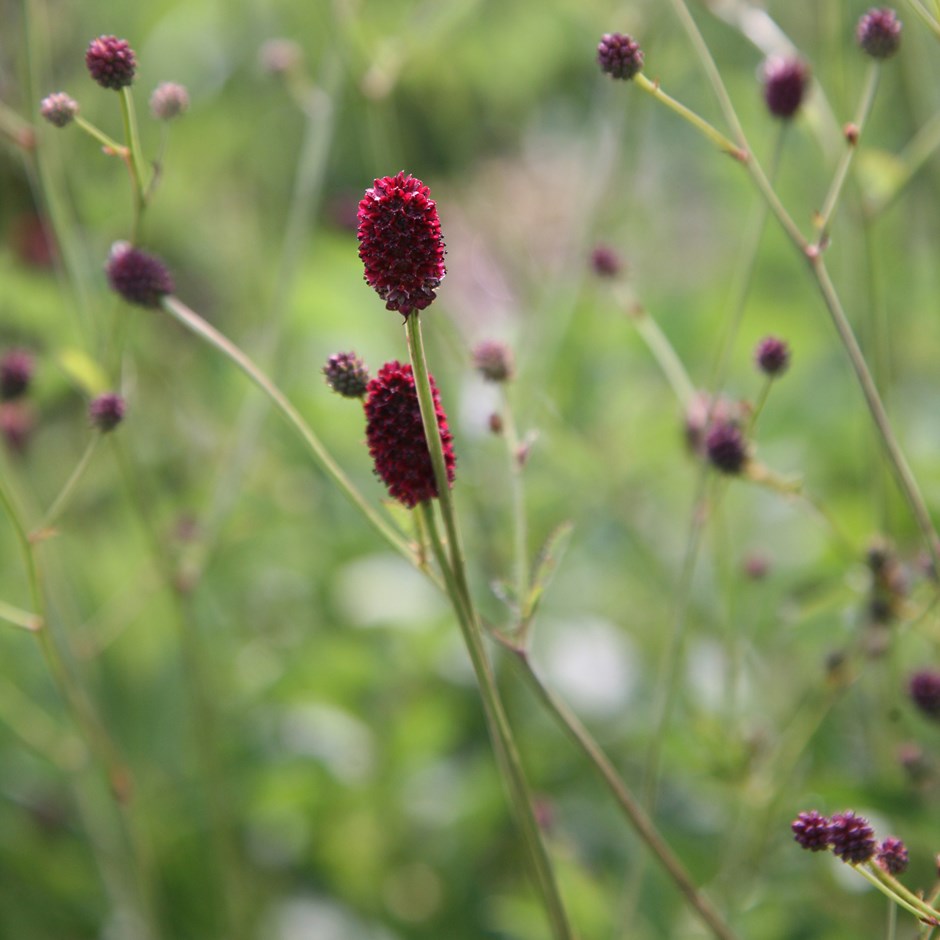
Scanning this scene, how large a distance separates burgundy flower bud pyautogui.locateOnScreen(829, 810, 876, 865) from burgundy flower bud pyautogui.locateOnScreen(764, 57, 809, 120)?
45 centimetres

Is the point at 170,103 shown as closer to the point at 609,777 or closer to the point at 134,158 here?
the point at 134,158

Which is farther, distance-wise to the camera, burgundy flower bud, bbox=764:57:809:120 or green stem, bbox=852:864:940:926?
burgundy flower bud, bbox=764:57:809:120

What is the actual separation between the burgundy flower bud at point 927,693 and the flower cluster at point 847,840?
0.23m

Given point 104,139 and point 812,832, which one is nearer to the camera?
point 812,832

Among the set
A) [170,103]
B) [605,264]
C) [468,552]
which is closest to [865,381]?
[605,264]

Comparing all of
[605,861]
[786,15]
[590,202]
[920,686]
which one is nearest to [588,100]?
[786,15]

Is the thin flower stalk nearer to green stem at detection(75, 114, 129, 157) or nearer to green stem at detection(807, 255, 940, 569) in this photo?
green stem at detection(75, 114, 129, 157)

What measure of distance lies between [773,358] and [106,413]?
373mm

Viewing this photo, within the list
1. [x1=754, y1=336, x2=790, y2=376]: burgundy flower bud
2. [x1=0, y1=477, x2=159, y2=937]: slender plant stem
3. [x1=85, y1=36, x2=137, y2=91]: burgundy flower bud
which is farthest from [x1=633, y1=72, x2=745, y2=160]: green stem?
[x1=0, y1=477, x2=159, y2=937]: slender plant stem

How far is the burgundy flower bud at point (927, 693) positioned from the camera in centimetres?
72

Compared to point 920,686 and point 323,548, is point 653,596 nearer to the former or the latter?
point 323,548

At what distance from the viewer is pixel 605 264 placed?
2.92 feet

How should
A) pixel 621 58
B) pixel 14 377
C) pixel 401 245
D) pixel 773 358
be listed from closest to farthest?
pixel 401 245 → pixel 621 58 → pixel 773 358 → pixel 14 377

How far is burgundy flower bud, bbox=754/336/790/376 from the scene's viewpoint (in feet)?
2.29
